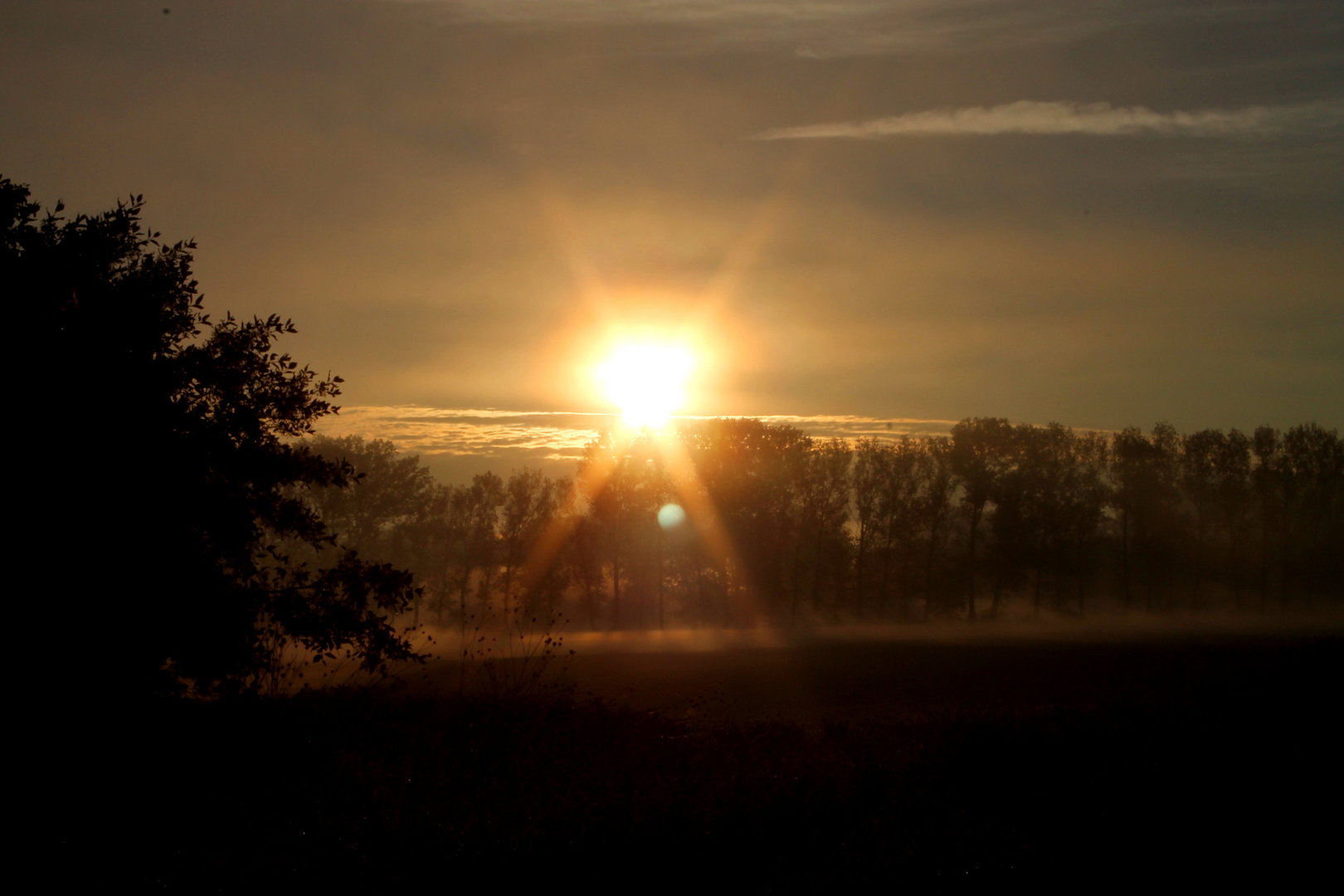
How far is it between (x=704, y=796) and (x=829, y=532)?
60111mm

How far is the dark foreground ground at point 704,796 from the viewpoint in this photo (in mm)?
8000

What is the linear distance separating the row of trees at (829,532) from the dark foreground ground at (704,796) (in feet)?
154

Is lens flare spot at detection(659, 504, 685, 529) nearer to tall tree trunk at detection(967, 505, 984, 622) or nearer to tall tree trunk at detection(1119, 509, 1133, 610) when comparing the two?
tall tree trunk at detection(967, 505, 984, 622)

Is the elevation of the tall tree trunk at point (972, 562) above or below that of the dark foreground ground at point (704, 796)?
below

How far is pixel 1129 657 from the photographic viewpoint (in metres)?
32.9

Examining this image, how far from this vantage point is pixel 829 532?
68.8m

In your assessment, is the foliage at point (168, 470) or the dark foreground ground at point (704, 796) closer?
the dark foreground ground at point (704, 796)

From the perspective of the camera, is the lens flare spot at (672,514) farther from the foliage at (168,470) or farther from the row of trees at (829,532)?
the foliage at (168,470)

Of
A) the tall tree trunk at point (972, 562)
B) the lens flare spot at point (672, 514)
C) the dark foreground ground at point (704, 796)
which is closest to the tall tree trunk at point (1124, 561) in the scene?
the tall tree trunk at point (972, 562)

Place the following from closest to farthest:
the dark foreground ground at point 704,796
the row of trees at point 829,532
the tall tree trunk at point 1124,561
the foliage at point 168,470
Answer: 1. the dark foreground ground at point 704,796
2. the foliage at point 168,470
3. the row of trees at point 829,532
4. the tall tree trunk at point 1124,561

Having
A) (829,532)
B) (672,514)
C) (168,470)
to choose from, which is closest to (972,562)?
(829,532)

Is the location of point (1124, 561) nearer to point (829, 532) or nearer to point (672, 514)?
point (829, 532)

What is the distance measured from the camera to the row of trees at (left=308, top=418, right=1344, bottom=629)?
65188 millimetres

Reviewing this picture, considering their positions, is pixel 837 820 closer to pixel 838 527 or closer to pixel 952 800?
pixel 952 800
